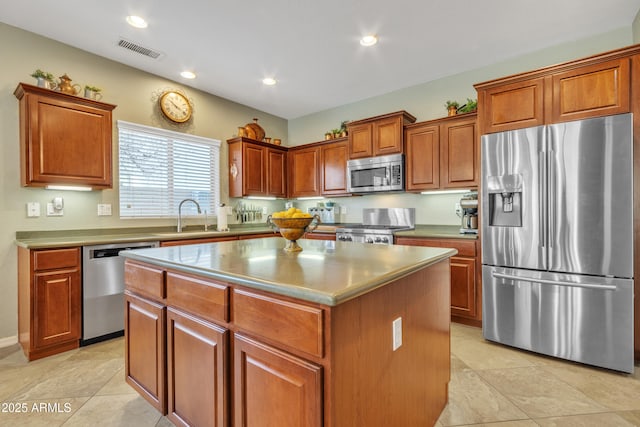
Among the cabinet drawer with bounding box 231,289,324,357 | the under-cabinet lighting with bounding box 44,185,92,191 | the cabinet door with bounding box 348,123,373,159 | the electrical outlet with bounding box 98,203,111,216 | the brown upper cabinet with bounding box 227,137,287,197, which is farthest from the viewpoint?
the brown upper cabinet with bounding box 227,137,287,197

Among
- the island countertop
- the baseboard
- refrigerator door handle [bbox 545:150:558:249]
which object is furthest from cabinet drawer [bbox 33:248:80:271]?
refrigerator door handle [bbox 545:150:558:249]

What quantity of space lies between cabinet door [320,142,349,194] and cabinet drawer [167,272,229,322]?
3.26 metres

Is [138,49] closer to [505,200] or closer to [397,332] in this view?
[397,332]

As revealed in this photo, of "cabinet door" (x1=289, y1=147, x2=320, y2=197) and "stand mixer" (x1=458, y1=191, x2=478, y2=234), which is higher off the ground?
"cabinet door" (x1=289, y1=147, x2=320, y2=197)

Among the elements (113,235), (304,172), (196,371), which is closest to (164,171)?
(113,235)

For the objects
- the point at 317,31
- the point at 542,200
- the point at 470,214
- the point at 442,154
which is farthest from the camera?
the point at 442,154

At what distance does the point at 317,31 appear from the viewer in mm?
2908

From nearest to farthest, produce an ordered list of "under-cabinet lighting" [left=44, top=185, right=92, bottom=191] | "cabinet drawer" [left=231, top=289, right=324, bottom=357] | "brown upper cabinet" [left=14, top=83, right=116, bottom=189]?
"cabinet drawer" [left=231, top=289, right=324, bottom=357] < "brown upper cabinet" [left=14, top=83, right=116, bottom=189] < "under-cabinet lighting" [left=44, top=185, right=92, bottom=191]

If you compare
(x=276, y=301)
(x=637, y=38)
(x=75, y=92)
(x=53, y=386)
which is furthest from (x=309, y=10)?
(x=53, y=386)

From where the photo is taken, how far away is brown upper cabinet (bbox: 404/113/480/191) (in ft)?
11.1

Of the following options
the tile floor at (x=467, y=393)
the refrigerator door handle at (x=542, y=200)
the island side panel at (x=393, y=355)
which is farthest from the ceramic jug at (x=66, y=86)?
the refrigerator door handle at (x=542, y=200)

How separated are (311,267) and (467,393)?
154cm

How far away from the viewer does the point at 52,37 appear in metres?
2.99

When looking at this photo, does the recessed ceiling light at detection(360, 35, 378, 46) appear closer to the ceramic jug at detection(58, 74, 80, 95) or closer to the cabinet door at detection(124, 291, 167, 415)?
the ceramic jug at detection(58, 74, 80, 95)
